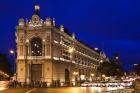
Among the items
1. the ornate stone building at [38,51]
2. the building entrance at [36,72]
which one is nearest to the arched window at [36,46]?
the ornate stone building at [38,51]

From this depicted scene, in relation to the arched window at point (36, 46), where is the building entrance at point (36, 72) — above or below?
below

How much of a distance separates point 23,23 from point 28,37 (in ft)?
14.2

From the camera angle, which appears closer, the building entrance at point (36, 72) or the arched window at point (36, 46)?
the building entrance at point (36, 72)

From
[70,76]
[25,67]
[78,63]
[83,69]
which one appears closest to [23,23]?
[25,67]

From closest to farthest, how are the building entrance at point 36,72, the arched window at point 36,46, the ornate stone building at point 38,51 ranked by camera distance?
the ornate stone building at point 38,51, the building entrance at point 36,72, the arched window at point 36,46

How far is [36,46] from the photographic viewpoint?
357 ft

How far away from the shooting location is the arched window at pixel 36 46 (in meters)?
108

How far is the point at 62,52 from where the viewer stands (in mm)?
119438

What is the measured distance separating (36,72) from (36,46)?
745cm

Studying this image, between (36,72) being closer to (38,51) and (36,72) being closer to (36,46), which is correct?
(38,51)

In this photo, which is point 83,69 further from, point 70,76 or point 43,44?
point 43,44

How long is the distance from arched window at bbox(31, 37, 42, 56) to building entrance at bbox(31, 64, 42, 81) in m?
3.40

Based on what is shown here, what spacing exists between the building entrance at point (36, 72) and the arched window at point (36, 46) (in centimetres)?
340

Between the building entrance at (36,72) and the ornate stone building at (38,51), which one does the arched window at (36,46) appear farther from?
the building entrance at (36,72)
